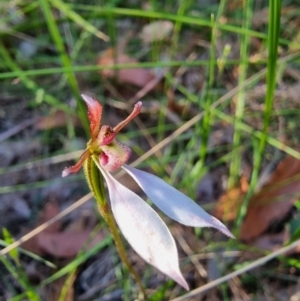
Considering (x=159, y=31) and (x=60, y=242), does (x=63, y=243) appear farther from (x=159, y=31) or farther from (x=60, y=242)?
(x=159, y=31)

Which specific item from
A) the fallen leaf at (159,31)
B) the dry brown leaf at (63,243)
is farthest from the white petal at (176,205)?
the fallen leaf at (159,31)

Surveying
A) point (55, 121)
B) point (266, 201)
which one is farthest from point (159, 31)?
point (266, 201)

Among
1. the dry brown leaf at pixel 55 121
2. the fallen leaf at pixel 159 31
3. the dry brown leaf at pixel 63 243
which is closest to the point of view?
the dry brown leaf at pixel 63 243

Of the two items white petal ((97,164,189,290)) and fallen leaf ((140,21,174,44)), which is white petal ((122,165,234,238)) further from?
fallen leaf ((140,21,174,44))

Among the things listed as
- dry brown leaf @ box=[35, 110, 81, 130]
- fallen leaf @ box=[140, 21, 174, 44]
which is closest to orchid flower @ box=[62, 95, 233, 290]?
dry brown leaf @ box=[35, 110, 81, 130]

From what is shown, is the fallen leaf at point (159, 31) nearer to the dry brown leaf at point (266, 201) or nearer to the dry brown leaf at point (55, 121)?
the dry brown leaf at point (55, 121)

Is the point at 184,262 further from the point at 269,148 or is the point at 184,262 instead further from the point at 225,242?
the point at 269,148

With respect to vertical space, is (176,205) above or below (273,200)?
→ above
